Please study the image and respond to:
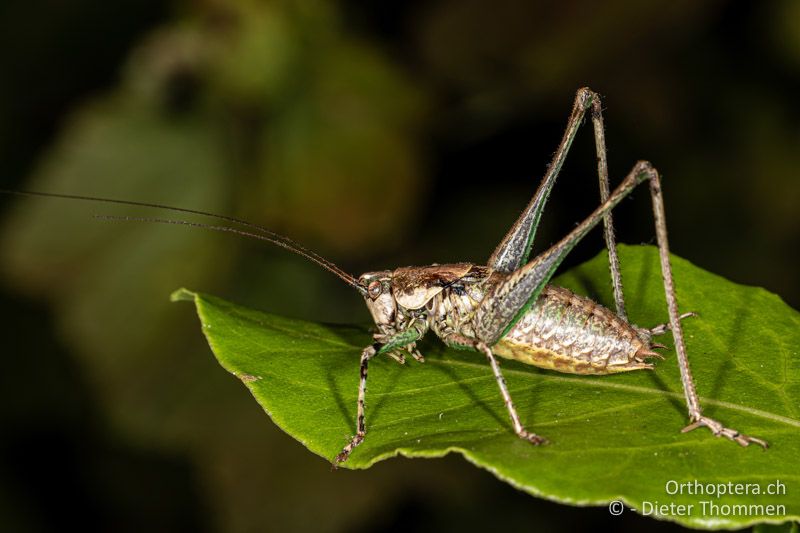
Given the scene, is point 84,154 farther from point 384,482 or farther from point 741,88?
point 741,88

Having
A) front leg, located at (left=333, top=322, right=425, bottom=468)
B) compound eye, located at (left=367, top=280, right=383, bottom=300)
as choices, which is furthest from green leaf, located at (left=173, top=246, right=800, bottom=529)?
compound eye, located at (left=367, top=280, right=383, bottom=300)

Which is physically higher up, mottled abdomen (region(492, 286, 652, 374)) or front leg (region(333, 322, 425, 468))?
mottled abdomen (region(492, 286, 652, 374))

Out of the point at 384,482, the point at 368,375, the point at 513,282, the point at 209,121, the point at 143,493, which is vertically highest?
the point at 209,121

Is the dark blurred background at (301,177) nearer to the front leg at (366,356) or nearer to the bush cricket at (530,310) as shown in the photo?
the bush cricket at (530,310)

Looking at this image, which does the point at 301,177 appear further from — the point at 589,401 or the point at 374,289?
the point at 589,401

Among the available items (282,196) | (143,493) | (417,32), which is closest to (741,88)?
(417,32)

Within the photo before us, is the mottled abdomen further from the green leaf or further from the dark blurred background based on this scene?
the dark blurred background

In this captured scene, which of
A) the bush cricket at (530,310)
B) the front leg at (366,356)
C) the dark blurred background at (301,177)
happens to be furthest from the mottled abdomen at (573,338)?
the dark blurred background at (301,177)
